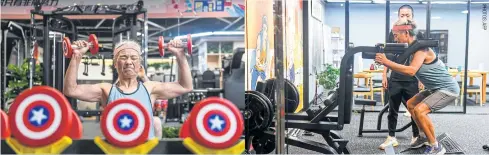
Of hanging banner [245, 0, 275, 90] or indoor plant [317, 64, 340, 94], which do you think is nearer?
hanging banner [245, 0, 275, 90]

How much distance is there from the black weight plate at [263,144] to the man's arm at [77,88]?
1146mm

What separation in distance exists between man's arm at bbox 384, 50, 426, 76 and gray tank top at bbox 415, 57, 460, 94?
4 centimetres

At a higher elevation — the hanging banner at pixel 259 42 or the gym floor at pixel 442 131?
the hanging banner at pixel 259 42

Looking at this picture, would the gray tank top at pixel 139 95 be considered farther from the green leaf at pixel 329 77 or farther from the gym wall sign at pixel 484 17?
the gym wall sign at pixel 484 17

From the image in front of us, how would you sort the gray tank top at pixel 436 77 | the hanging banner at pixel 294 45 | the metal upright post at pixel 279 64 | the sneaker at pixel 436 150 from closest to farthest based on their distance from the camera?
the metal upright post at pixel 279 64, the hanging banner at pixel 294 45, the gray tank top at pixel 436 77, the sneaker at pixel 436 150

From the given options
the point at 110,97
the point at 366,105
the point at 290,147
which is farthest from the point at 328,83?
the point at 110,97

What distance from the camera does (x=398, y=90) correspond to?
3.32m

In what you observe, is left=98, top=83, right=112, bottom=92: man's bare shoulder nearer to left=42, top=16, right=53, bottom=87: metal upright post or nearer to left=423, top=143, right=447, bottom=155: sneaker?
left=42, top=16, right=53, bottom=87: metal upright post

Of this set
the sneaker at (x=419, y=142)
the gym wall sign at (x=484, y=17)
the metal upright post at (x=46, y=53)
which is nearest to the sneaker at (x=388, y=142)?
the sneaker at (x=419, y=142)

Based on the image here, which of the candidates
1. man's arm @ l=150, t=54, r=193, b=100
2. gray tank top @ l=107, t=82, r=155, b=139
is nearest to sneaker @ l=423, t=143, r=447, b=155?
man's arm @ l=150, t=54, r=193, b=100

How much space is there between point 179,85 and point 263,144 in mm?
922

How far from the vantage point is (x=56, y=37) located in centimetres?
263

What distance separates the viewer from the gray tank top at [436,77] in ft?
10.4

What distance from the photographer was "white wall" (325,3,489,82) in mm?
3230
